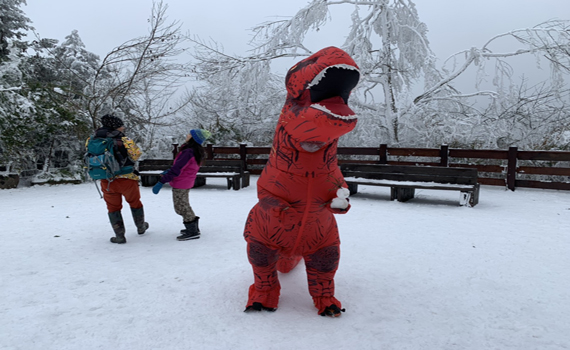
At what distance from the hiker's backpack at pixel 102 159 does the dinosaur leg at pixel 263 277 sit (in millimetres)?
2333

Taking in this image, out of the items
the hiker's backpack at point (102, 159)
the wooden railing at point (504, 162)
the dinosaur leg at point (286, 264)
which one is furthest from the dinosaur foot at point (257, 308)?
the wooden railing at point (504, 162)

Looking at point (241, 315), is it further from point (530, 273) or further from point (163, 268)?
point (530, 273)

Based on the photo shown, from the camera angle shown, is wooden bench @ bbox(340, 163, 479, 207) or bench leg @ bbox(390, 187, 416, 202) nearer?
wooden bench @ bbox(340, 163, 479, 207)

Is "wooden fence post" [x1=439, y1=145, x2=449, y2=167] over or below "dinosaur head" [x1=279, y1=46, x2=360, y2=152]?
below

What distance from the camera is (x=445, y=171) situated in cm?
725

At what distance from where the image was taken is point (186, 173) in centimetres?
459

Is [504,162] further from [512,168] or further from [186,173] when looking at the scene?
[186,173]

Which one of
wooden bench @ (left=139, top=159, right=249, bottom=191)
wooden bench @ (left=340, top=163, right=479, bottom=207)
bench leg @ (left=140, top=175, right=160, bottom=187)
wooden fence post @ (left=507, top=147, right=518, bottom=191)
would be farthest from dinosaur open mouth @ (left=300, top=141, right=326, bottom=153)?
wooden fence post @ (left=507, top=147, right=518, bottom=191)

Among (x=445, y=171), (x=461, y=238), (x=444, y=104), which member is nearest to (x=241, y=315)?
(x=461, y=238)

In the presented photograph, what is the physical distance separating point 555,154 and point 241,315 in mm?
7892

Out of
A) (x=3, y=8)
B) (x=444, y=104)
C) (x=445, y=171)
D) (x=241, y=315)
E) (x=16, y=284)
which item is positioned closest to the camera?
(x=241, y=315)

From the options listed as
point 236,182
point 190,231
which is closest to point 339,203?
point 190,231

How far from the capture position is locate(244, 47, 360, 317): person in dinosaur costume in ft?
7.06

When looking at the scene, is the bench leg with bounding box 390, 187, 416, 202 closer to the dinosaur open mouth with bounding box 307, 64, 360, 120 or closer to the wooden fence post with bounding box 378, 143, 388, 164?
the wooden fence post with bounding box 378, 143, 388, 164
